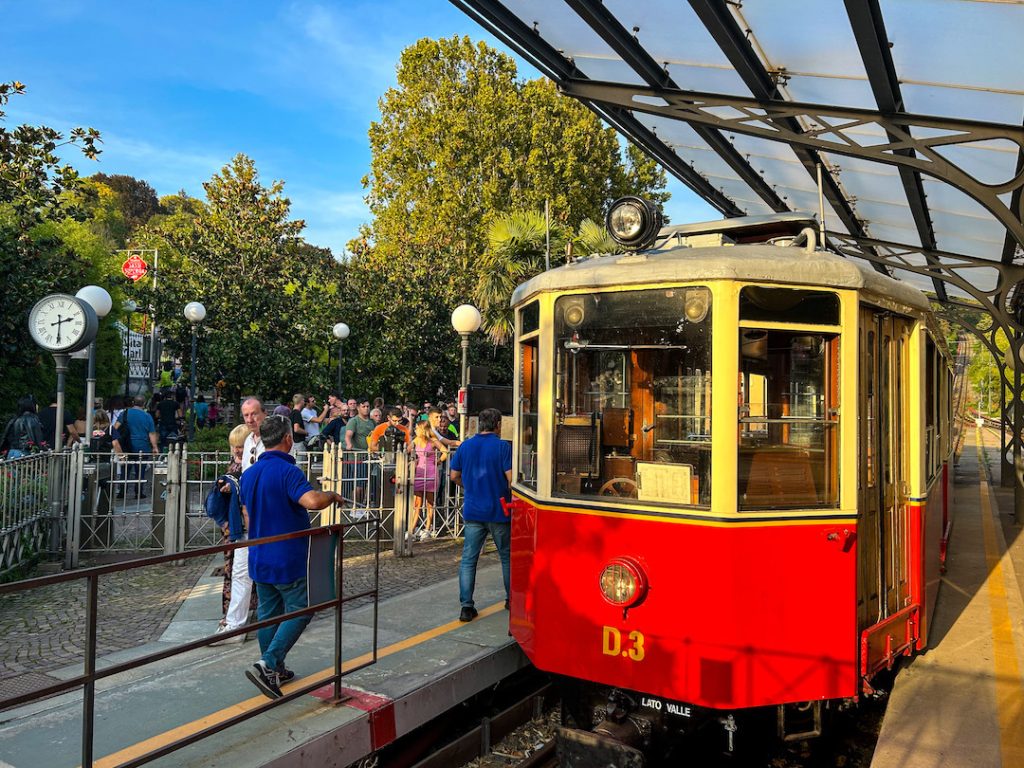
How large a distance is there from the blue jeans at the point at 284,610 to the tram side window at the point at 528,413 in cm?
152

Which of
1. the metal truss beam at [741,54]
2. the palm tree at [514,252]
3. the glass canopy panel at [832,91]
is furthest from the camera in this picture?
the palm tree at [514,252]

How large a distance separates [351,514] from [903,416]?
23.5 ft

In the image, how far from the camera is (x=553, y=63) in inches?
351

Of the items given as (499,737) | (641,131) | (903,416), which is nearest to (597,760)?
(499,737)

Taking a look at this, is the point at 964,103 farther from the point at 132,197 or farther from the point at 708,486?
the point at 132,197

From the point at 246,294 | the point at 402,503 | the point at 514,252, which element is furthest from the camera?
the point at 246,294

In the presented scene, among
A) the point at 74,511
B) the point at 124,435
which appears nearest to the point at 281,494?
the point at 74,511

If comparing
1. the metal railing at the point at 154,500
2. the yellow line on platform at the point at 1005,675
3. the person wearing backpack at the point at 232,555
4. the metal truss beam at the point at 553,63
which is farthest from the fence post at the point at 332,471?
the yellow line on platform at the point at 1005,675

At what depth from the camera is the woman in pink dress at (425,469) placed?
1022 centimetres

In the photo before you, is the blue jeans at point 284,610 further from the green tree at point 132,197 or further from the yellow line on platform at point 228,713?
the green tree at point 132,197

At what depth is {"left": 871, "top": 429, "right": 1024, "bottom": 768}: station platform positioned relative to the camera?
424cm

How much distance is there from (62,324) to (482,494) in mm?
5680

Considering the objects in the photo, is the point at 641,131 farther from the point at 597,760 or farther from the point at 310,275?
the point at 310,275

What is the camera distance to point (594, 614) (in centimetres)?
457
